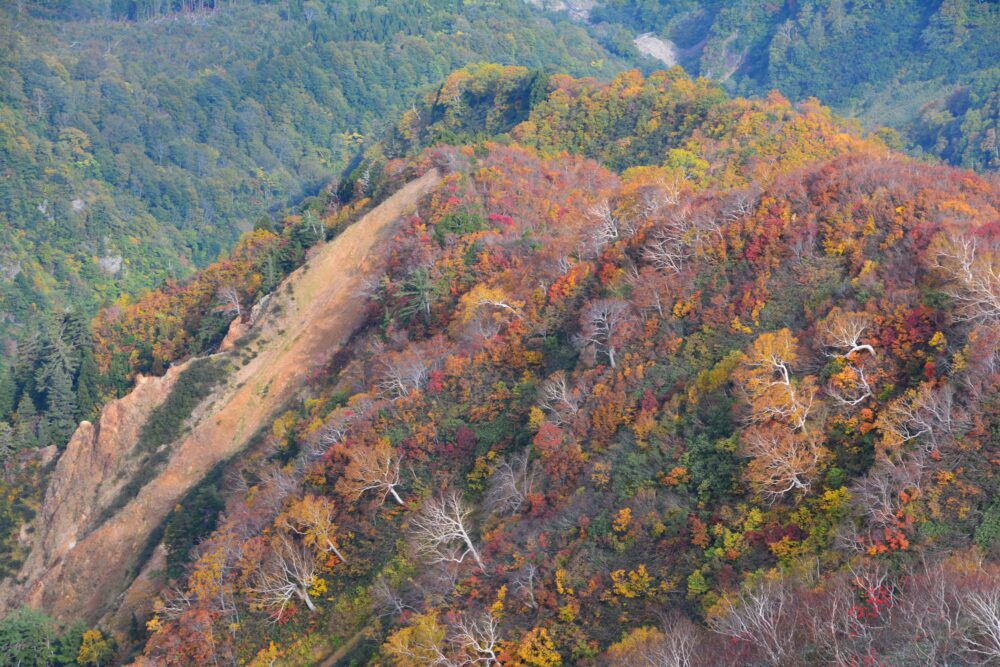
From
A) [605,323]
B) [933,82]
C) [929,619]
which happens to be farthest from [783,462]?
[933,82]

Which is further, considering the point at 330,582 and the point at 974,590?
the point at 330,582

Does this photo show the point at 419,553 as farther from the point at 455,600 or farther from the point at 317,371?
the point at 317,371

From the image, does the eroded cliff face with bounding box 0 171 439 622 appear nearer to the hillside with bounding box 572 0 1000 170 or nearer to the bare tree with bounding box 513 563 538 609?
the bare tree with bounding box 513 563 538 609

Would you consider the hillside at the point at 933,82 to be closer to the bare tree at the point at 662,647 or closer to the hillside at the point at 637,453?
the hillside at the point at 637,453

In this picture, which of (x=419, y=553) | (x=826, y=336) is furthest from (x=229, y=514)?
(x=826, y=336)

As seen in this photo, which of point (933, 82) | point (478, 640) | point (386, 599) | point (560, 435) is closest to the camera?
point (478, 640)

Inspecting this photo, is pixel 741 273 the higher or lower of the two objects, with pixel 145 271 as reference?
higher

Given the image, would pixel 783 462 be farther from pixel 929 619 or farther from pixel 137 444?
pixel 137 444
